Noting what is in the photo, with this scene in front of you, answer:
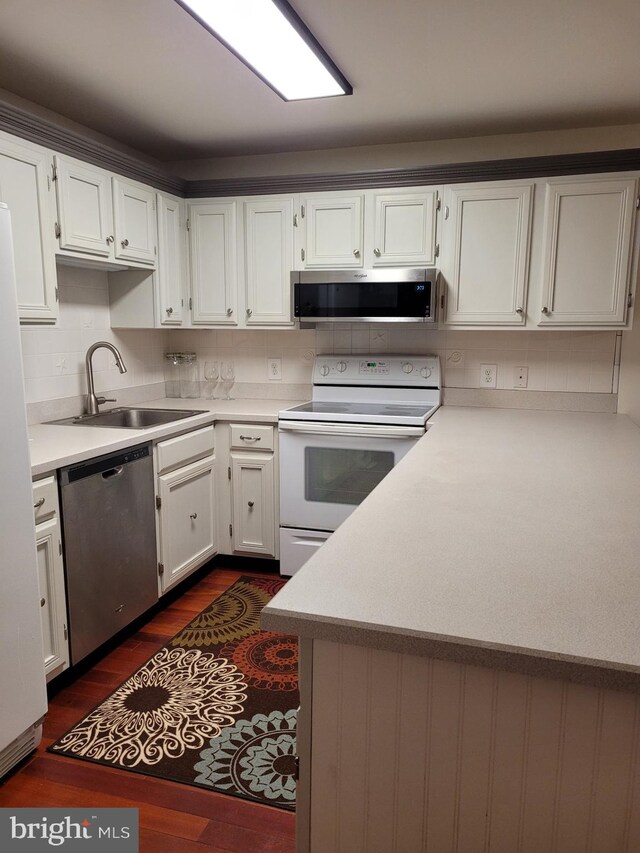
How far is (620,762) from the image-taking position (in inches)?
34.7

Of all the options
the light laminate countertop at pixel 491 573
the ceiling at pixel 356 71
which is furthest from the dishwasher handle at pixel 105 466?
the ceiling at pixel 356 71

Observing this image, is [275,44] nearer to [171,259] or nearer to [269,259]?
[269,259]

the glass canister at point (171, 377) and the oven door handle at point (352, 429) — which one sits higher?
the glass canister at point (171, 377)

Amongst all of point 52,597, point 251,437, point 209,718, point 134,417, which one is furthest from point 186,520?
point 209,718

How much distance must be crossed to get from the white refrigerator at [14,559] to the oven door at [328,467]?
58.6 inches

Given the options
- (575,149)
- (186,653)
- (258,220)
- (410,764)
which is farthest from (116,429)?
(575,149)

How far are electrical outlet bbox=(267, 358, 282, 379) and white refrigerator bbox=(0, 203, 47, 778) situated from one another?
2051 mm

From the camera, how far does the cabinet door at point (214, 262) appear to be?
333cm

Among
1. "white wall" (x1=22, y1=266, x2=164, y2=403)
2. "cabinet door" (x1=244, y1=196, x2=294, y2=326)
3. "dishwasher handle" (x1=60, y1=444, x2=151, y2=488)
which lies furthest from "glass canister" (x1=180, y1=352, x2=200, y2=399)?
"dishwasher handle" (x1=60, y1=444, x2=151, y2=488)

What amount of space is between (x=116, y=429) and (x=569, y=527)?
1959mm

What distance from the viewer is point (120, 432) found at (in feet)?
8.50

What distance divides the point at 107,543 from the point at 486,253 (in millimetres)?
2202

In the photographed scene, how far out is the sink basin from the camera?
9.93 feet

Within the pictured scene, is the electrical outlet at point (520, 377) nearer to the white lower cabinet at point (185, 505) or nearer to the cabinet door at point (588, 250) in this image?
the cabinet door at point (588, 250)
